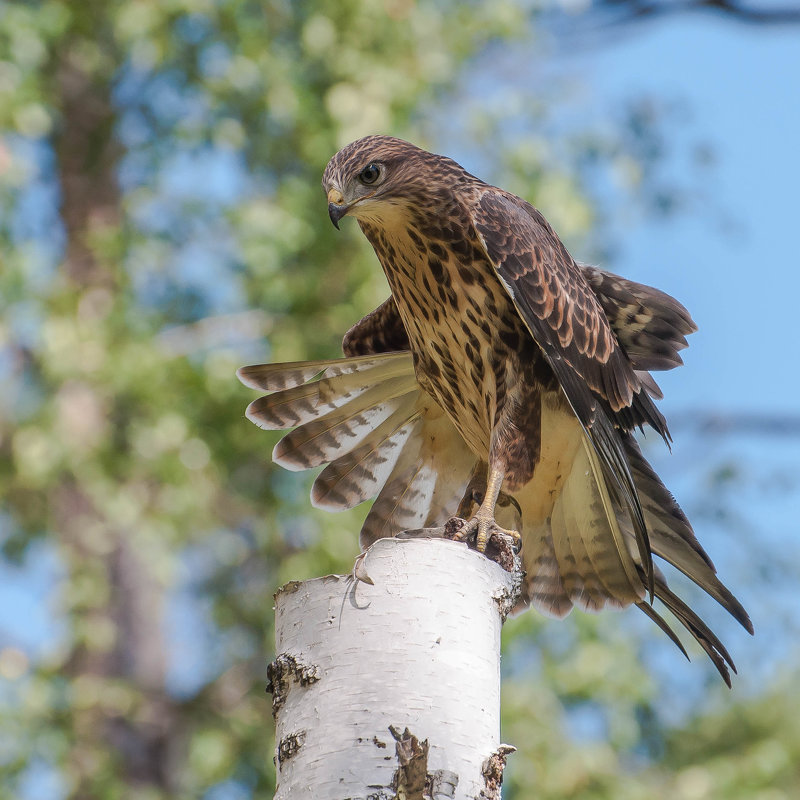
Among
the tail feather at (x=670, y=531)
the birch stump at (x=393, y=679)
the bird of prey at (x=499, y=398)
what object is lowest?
the birch stump at (x=393, y=679)

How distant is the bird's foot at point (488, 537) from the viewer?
264 centimetres

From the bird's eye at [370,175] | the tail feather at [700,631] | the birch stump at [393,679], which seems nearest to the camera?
the birch stump at [393,679]

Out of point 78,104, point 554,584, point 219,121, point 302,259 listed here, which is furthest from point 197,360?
point 554,584

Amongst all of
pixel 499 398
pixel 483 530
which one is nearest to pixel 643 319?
pixel 499 398

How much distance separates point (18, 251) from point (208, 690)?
297 centimetres

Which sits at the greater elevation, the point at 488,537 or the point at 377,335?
the point at 377,335

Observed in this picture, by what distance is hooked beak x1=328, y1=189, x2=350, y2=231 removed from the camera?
122 inches

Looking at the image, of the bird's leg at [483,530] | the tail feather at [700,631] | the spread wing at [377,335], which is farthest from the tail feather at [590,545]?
the spread wing at [377,335]

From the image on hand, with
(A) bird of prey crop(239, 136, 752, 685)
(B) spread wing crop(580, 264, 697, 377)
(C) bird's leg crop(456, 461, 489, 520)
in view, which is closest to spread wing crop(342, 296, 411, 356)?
(A) bird of prey crop(239, 136, 752, 685)

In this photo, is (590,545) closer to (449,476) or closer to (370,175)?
(449,476)

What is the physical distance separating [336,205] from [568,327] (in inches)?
28.1

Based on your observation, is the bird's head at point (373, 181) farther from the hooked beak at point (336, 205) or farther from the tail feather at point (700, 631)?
the tail feather at point (700, 631)

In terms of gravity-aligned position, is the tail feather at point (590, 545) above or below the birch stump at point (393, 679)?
above

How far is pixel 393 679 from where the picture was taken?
6.48 feet
